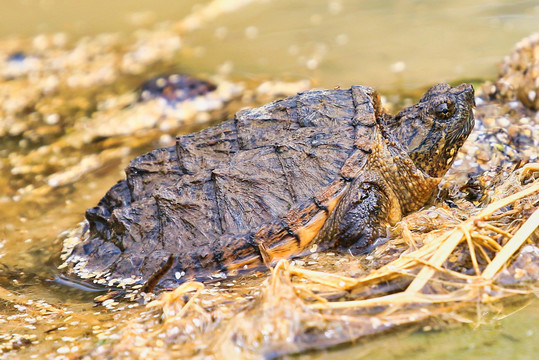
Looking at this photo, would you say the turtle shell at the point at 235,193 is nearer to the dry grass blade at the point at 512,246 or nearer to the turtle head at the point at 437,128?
the turtle head at the point at 437,128

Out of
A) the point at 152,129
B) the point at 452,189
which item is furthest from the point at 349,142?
the point at 152,129

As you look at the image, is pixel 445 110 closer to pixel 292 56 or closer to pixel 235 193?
pixel 235 193

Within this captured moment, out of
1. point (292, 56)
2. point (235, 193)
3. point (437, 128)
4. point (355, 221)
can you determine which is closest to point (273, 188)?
point (235, 193)

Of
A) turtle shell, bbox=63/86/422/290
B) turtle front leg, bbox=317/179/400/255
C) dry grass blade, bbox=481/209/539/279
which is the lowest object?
dry grass blade, bbox=481/209/539/279

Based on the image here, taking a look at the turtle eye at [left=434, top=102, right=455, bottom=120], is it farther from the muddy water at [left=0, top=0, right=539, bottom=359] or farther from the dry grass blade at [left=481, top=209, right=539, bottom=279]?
the muddy water at [left=0, top=0, right=539, bottom=359]

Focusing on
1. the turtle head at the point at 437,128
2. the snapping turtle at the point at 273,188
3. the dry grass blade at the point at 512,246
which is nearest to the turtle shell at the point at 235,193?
the snapping turtle at the point at 273,188

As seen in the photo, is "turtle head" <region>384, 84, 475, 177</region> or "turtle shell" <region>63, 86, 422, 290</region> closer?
"turtle shell" <region>63, 86, 422, 290</region>

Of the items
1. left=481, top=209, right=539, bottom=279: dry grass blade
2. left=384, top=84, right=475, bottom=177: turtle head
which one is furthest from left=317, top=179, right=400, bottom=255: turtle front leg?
left=481, top=209, right=539, bottom=279: dry grass blade

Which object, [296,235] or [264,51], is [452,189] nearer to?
[296,235]
